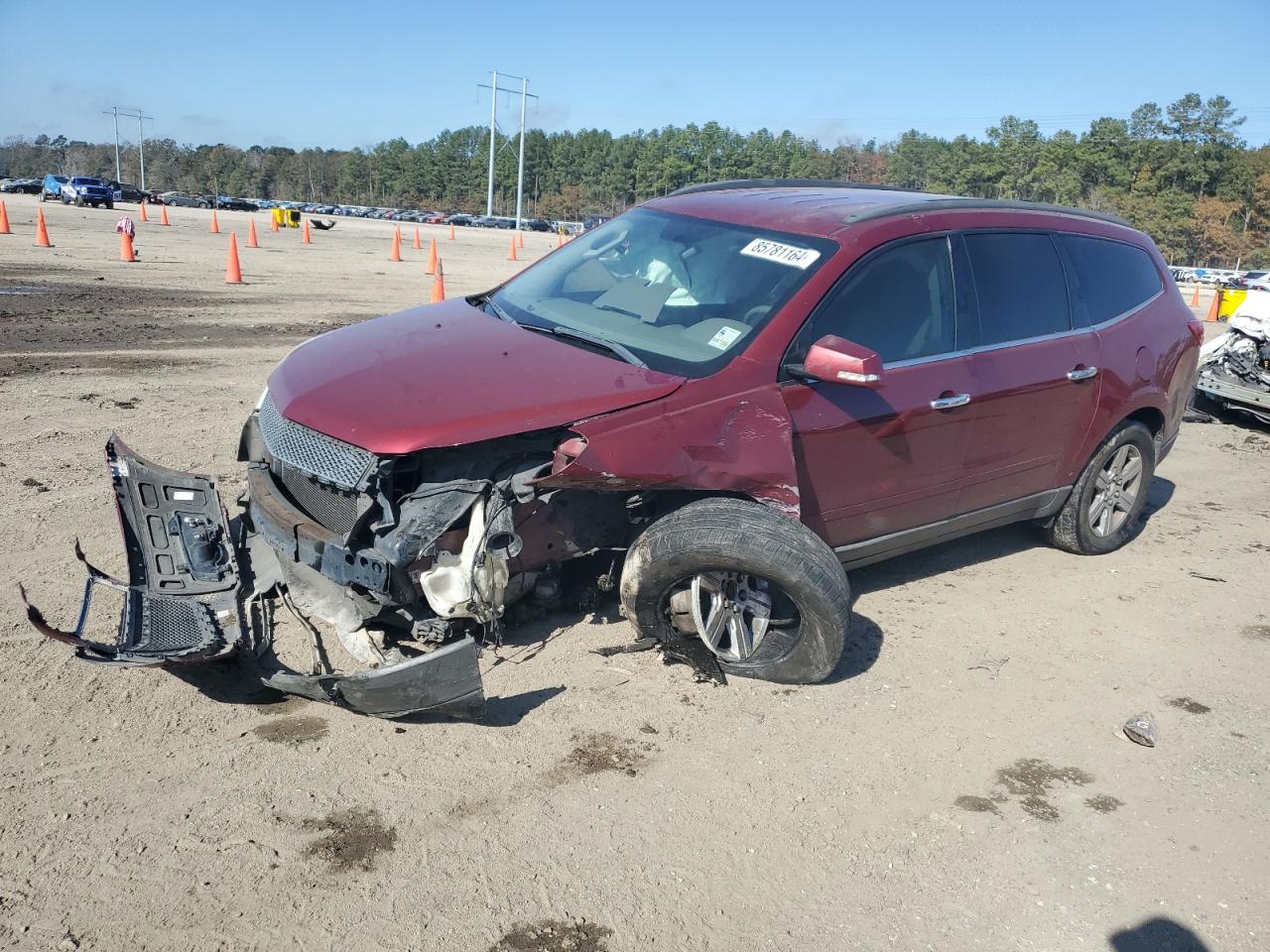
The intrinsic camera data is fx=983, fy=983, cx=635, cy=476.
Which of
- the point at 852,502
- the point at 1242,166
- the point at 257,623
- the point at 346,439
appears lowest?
the point at 257,623

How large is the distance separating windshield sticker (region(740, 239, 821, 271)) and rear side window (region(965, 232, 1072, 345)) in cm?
96

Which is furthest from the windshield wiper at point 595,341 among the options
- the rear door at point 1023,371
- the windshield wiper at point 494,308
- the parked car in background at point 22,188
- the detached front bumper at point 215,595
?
the parked car in background at point 22,188

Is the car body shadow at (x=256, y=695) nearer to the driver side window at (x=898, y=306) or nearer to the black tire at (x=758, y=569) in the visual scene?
the black tire at (x=758, y=569)

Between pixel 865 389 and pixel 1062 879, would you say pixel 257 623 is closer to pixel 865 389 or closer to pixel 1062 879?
pixel 865 389

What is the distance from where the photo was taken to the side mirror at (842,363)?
12.7 ft

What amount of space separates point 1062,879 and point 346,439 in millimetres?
2832

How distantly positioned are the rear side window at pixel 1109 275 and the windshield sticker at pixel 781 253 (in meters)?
1.82

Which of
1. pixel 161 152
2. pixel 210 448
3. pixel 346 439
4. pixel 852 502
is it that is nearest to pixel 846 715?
pixel 852 502

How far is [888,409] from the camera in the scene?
170 inches

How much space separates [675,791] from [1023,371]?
2.81 m

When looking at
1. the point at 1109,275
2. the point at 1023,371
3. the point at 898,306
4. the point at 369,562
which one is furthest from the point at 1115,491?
the point at 369,562

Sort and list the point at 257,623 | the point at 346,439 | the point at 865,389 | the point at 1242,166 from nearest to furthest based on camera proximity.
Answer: the point at 346,439, the point at 257,623, the point at 865,389, the point at 1242,166

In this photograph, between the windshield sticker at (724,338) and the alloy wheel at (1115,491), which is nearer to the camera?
the windshield sticker at (724,338)

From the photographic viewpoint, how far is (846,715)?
3.99 m
